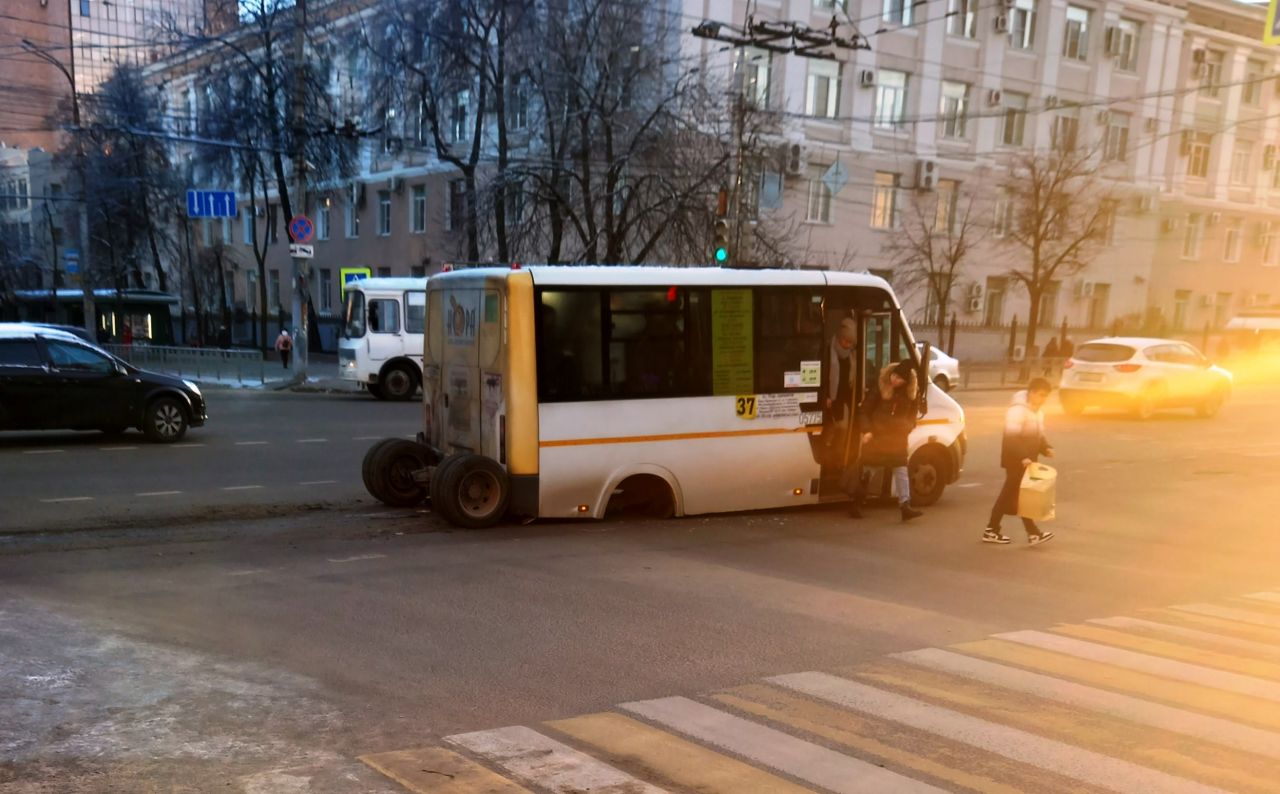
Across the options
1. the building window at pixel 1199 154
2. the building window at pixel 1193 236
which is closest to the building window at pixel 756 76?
the building window at pixel 1199 154

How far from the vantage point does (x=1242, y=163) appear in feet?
167

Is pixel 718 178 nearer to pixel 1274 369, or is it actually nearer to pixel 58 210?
pixel 1274 369

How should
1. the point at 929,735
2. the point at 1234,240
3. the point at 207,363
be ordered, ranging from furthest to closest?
the point at 1234,240 < the point at 207,363 < the point at 929,735

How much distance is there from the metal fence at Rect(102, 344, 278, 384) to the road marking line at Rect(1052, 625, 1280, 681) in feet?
78.7

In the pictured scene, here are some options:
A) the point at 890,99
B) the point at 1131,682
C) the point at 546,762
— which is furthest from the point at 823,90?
the point at 546,762

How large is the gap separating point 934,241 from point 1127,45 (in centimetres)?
1422

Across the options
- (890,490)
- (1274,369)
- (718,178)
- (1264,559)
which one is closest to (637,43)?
(718,178)

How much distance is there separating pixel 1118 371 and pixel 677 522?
1528 centimetres

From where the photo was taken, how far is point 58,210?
46.1 meters

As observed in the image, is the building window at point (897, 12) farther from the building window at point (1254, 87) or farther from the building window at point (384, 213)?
the building window at point (1254, 87)

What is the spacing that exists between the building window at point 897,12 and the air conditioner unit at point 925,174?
5.39 metres

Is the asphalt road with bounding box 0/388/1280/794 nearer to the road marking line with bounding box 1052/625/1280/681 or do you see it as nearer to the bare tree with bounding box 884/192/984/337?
the road marking line with bounding box 1052/625/1280/681

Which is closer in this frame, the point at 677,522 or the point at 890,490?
the point at 677,522

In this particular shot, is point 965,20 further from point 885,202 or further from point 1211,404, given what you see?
point 1211,404
